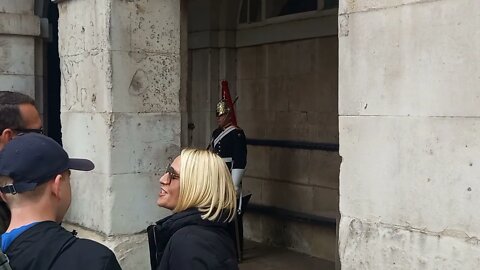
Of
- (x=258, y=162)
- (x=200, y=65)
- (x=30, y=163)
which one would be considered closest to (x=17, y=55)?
(x=200, y=65)

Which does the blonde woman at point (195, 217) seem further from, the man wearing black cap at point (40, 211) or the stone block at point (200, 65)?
the stone block at point (200, 65)

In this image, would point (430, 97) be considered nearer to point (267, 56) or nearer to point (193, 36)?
point (267, 56)

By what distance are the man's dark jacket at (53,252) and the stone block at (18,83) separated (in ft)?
21.8

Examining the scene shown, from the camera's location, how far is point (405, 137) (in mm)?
3736

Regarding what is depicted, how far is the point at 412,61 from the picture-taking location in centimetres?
→ 369

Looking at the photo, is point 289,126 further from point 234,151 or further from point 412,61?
point 412,61

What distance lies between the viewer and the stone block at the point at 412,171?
347cm

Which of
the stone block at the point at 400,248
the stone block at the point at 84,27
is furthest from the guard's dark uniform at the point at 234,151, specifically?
the stone block at the point at 400,248

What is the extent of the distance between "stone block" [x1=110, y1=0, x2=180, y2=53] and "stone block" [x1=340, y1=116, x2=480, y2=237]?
90.7 inches

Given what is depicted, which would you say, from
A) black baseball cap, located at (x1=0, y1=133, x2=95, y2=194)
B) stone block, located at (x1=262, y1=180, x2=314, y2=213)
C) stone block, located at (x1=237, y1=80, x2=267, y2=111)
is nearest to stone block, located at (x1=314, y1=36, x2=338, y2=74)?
stone block, located at (x1=237, y1=80, x2=267, y2=111)

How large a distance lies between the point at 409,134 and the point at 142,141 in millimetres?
2710

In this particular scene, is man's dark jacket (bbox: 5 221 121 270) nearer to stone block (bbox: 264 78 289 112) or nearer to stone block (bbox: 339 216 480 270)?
stone block (bbox: 339 216 480 270)

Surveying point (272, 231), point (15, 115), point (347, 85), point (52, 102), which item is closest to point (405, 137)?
point (347, 85)

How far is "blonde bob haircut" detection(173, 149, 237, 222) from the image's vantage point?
277cm
